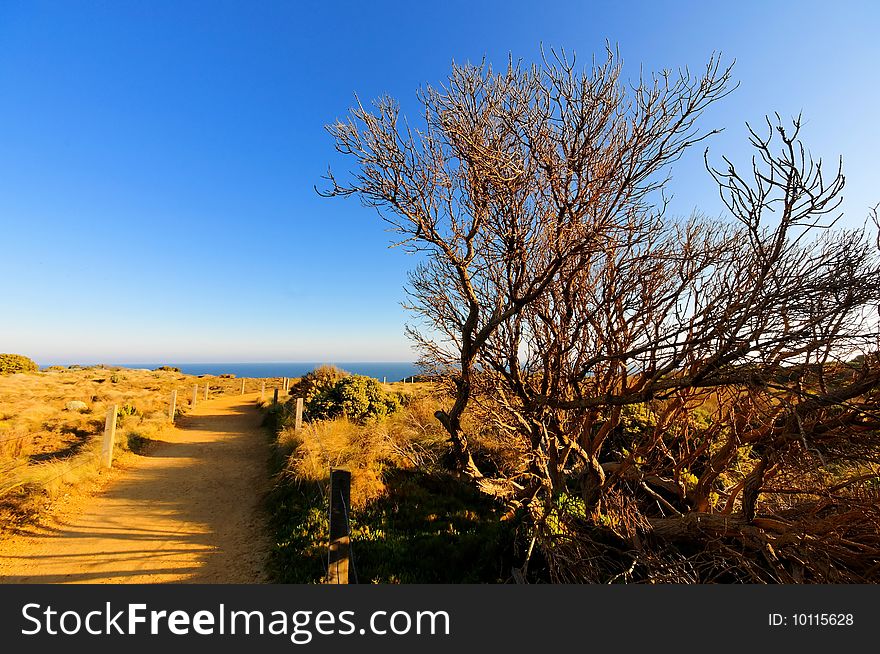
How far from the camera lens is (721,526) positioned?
439 cm

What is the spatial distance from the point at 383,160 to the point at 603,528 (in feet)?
19.8

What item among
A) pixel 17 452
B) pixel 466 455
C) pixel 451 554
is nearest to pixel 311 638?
pixel 466 455

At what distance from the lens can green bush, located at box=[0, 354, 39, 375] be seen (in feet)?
106

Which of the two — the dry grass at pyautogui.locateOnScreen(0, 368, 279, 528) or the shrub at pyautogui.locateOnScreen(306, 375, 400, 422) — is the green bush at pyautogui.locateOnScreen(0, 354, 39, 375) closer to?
the dry grass at pyautogui.locateOnScreen(0, 368, 279, 528)

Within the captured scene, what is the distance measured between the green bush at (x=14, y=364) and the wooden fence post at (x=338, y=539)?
45.8 m

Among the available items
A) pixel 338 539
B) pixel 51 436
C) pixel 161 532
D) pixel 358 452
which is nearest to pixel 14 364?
pixel 51 436

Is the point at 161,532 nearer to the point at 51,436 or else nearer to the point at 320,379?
the point at 51,436

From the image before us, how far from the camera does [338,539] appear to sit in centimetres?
418

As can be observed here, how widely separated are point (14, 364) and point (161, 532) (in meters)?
44.3

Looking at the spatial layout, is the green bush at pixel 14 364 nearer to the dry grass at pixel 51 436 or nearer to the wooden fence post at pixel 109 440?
the dry grass at pixel 51 436

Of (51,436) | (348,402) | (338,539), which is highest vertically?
(348,402)

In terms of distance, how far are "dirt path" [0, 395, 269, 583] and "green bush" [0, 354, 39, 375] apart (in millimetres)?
37164

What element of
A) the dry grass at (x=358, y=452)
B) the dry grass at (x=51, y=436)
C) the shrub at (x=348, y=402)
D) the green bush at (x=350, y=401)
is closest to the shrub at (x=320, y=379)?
the green bush at (x=350, y=401)

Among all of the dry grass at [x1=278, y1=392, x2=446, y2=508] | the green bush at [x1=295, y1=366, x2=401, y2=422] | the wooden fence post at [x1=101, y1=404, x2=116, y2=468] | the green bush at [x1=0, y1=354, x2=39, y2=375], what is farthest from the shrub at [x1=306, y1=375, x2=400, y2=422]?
the green bush at [x1=0, y1=354, x2=39, y2=375]
